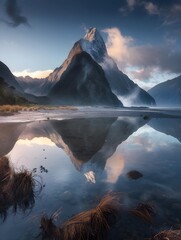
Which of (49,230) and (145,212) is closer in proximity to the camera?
(49,230)

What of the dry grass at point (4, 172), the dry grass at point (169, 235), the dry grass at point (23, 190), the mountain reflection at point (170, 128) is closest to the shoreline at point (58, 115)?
the mountain reflection at point (170, 128)

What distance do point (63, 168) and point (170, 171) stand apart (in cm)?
545

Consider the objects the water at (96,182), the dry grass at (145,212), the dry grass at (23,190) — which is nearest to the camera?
the water at (96,182)

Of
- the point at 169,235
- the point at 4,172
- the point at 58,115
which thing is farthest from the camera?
the point at 58,115

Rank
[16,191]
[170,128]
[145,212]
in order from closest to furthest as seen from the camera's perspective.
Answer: [145,212], [16,191], [170,128]

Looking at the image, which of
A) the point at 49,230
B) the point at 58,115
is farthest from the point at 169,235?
the point at 58,115

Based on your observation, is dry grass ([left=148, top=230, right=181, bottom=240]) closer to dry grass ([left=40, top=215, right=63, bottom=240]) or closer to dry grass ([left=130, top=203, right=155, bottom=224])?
dry grass ([left=130, top=203, right=155, bottom=224])

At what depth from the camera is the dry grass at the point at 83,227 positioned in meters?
5.98

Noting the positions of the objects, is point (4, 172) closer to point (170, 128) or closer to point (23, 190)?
point (23, 190)

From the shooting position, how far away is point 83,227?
20.0 feet

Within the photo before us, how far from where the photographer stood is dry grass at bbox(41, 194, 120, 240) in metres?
5.98

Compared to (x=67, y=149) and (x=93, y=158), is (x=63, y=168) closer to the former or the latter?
(x=93, y=158)

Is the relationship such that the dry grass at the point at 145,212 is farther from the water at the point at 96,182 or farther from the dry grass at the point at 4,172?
the dry grass at the point at 4,172

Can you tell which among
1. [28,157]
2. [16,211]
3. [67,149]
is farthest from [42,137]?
[16,211]
